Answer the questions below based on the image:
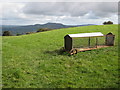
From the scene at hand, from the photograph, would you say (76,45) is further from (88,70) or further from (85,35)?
(88,70)

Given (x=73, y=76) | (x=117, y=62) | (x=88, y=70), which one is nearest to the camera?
(x=73, y=76)

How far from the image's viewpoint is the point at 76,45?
1769cm

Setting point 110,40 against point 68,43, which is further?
point 110,40

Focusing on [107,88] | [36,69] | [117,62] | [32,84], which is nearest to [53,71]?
[36,69]

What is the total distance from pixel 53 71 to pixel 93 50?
8.95 metres

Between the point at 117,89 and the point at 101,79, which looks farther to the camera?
the point at 101,79

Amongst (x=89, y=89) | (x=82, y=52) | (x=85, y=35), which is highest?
(x=85, y=35)

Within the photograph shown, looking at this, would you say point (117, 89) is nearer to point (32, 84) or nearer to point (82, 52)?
point (32, 84)

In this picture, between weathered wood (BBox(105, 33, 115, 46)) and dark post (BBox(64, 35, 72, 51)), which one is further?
weathered wood (BBox(105, 33, 115, 46))

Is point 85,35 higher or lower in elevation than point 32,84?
higher

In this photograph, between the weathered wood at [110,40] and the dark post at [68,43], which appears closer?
the dark post at [68,43]

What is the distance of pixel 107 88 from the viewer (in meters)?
8.09

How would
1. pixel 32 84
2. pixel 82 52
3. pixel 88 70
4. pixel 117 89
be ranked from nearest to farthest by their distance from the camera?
1. pixel 117 89
2. pixel 32 84
3. pixel 88 70
4. pixel 82 52

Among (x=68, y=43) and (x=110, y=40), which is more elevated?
(x=110, y=40)
